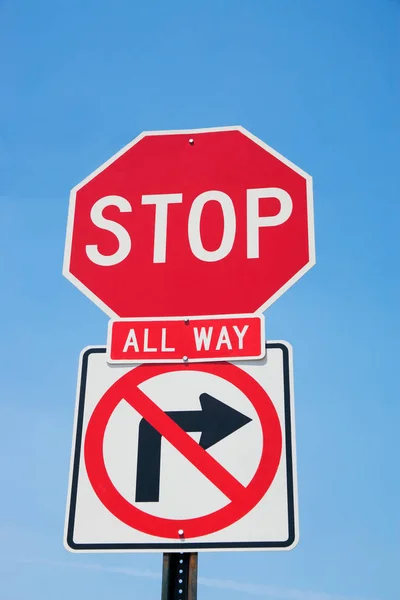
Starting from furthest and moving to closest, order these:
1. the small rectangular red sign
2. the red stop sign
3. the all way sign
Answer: the red stop sign
the small rectangular red sign
the all way sign

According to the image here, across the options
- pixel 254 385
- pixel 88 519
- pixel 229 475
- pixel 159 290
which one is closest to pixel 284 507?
pixel 229 475

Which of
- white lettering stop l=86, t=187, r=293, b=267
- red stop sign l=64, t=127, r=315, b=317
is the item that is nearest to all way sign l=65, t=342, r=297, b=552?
red stop sign l=64, t=127, r=315, b=317

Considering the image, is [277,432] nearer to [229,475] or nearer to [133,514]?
[229,475]

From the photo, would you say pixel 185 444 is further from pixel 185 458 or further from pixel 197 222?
pixel 197 222

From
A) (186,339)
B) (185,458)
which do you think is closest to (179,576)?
(185,458)

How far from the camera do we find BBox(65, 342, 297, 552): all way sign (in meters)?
1.58

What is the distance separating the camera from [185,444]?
5.47 ft

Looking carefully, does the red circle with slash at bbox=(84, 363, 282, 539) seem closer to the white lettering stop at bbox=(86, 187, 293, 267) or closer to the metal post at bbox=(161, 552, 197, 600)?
the metal post at bbox=(161, 552, 197, 600)

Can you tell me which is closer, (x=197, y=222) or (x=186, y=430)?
(x=186, y=430)

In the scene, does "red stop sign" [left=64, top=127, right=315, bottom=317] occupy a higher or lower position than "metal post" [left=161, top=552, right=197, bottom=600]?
higher

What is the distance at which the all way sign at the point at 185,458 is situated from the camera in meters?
1.58

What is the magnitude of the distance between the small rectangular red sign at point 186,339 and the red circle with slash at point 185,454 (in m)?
0.03

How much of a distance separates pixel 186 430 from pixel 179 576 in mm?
328

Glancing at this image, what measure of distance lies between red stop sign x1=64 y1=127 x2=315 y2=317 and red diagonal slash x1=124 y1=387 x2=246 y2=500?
0.25 metres
